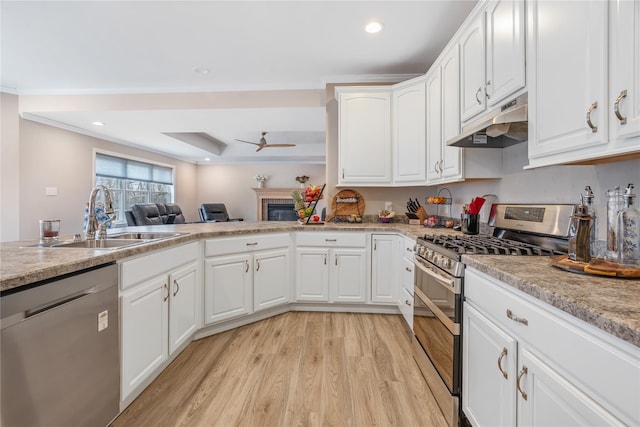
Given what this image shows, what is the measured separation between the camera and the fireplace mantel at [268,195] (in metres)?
Answer: 9.00

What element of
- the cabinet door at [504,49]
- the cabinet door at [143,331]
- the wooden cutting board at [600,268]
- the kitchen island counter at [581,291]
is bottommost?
the cabinet door at [143,331]

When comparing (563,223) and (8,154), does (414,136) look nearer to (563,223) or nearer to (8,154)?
(563,223)

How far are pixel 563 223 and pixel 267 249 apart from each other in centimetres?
213

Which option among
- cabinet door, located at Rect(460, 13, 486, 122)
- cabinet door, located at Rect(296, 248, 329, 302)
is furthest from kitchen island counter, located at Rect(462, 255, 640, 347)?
cabinet door, located at Rect(296, 248, 329, 302)

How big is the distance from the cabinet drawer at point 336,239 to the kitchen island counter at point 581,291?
5.41 feet

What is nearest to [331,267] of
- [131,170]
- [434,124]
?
[434,124]

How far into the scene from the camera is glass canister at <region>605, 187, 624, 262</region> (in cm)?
110

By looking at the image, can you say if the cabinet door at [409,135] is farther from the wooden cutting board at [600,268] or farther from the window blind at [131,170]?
the window blind at [131,170]

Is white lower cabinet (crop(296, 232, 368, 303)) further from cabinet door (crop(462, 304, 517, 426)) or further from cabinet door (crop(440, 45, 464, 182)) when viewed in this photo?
cabinet door (crop(462, 304, 517, 426))

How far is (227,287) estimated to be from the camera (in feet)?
8.14

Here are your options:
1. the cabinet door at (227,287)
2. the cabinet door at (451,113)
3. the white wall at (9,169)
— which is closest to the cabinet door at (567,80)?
the cabinet door at (451,113)

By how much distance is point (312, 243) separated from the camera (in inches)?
115

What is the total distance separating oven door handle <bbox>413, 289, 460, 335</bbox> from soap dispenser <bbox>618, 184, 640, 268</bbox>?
0.68m

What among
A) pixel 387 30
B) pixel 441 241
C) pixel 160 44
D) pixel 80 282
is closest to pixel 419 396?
pixel 441 241
